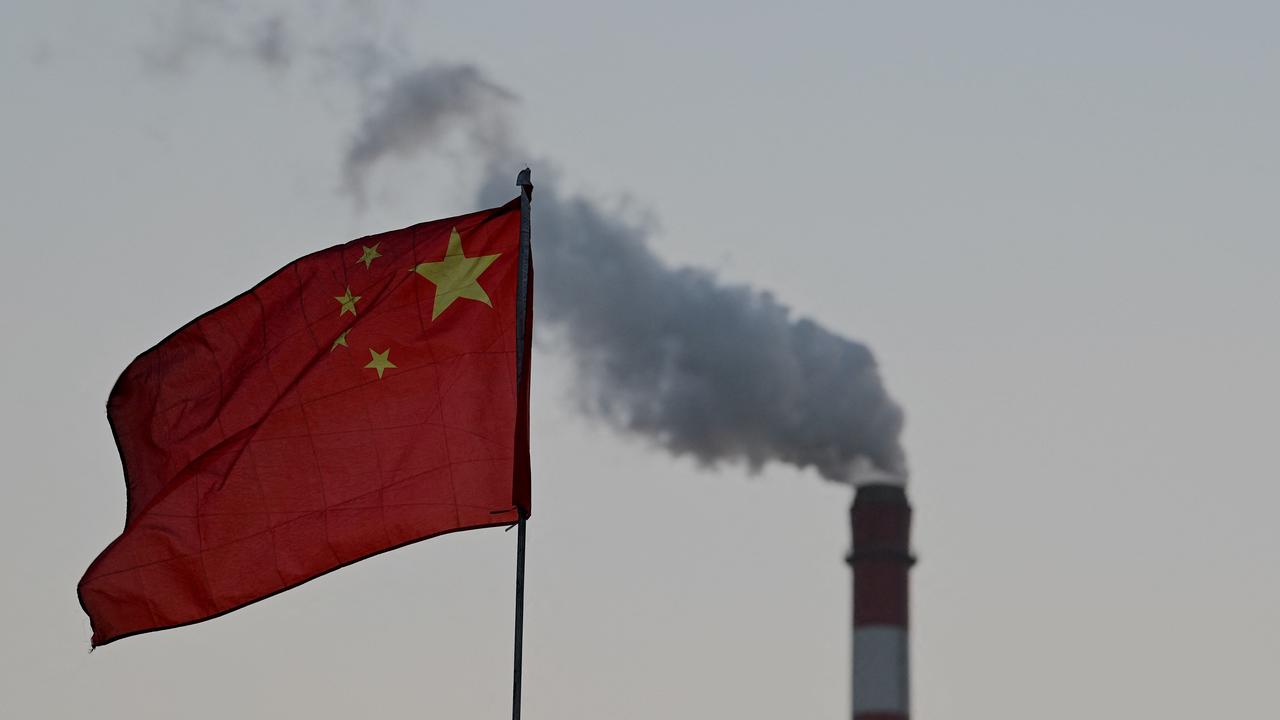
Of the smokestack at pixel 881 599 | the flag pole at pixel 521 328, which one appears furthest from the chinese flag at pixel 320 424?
the smokestack at pixel 881 599

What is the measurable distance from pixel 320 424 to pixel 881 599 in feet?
86.3

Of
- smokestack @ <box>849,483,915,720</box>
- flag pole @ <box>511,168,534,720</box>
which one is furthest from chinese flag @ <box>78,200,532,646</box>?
smokestack @ <box>849,483,915,720</box>

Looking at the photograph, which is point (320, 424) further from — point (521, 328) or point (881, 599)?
point (881, 599)

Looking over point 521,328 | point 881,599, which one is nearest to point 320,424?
point 521,328

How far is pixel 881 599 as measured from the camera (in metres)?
40.4

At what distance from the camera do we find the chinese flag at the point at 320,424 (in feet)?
48.1

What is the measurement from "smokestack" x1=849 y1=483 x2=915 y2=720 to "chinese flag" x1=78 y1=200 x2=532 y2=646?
26048 millimetres

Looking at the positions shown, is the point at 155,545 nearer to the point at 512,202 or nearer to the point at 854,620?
the point at 512,202

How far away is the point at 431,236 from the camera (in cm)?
1527

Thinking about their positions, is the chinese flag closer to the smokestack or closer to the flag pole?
the flag pole

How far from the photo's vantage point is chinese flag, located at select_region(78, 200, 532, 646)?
48.1 ft

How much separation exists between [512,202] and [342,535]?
2353mm

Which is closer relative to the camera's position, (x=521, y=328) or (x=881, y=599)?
(x=521, y=328)

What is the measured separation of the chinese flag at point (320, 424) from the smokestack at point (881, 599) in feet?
85.5
